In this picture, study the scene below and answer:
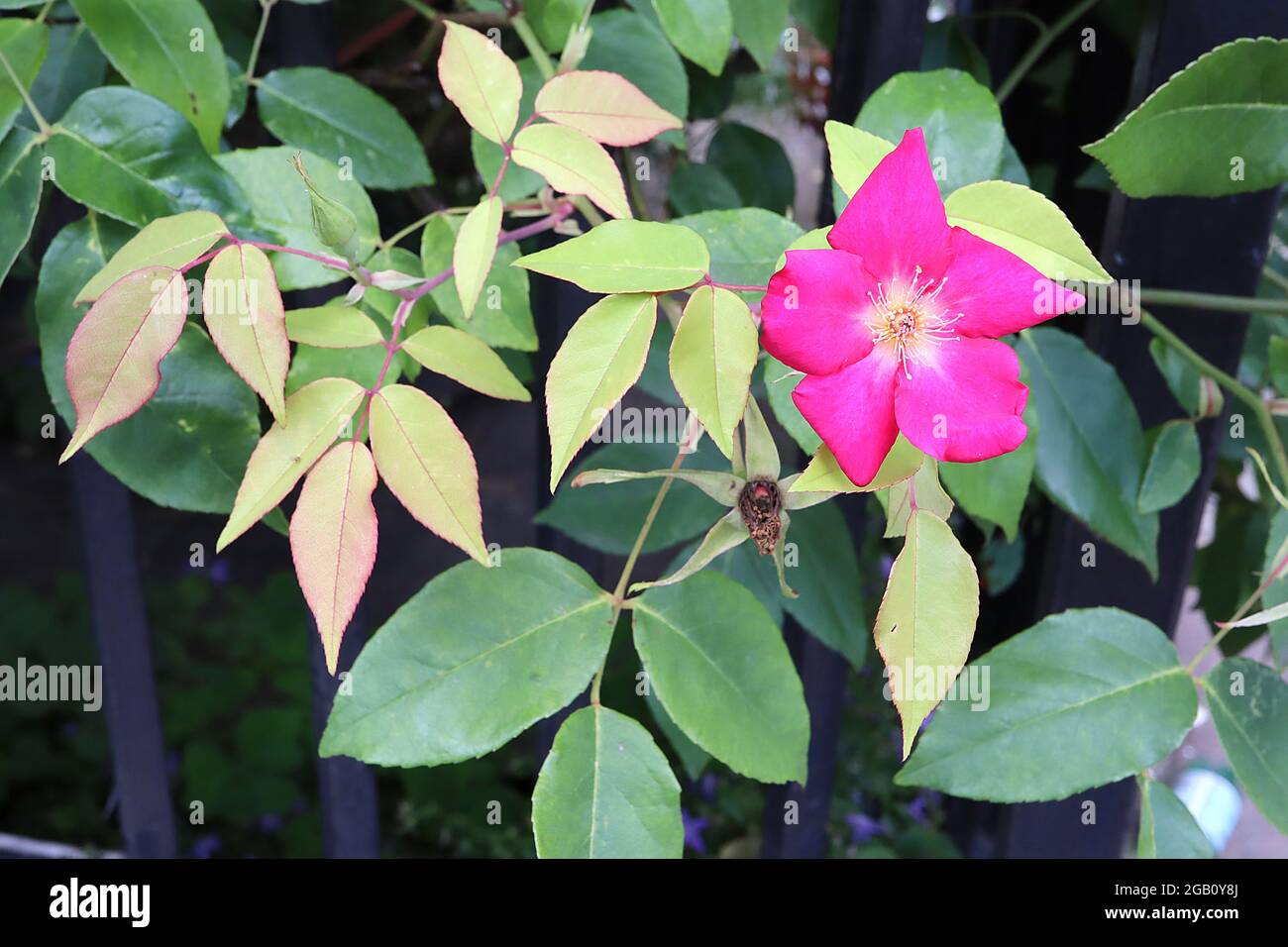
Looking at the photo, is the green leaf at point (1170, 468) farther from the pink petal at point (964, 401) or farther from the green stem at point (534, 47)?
the green stem at point (534, 47)

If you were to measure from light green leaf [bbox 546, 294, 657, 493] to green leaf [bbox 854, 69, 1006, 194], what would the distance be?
0.23 meters

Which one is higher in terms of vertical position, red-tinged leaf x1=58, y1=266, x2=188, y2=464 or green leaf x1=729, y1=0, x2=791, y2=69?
green leaf x1=729, y1=0, x2=791, y2=69

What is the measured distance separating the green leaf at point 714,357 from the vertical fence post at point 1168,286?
45 centimetres

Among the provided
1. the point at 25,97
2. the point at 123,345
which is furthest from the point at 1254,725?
the point at 25,97

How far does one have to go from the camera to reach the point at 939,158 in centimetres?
57

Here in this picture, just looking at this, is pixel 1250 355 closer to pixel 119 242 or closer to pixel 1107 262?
pixel 1107 262

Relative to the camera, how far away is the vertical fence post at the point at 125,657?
2.48 feet

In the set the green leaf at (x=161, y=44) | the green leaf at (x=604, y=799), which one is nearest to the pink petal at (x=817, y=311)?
the green leaf at (x=604, y=799)

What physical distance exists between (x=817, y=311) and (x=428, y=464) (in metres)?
0.17

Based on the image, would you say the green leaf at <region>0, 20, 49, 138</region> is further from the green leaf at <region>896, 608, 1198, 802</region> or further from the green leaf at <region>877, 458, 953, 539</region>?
the green leaf at <region>896, 608, 1198, 802</region>

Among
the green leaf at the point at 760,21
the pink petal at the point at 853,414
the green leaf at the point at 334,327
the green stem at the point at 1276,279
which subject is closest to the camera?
the pink petal at the point at 853,414

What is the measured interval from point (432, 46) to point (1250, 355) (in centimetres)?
70

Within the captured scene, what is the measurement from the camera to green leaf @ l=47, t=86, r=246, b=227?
0.53m

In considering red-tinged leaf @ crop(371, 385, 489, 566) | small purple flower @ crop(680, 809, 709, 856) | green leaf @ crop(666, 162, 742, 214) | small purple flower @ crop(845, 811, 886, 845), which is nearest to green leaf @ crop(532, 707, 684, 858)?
red-tinged leaf @ crop(371, 385, 489, 566)
